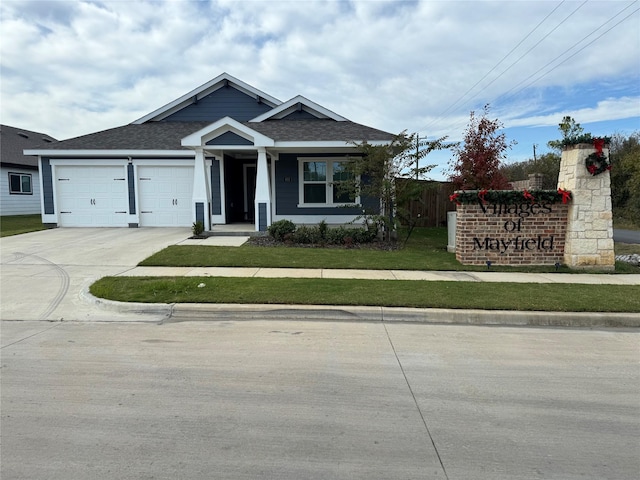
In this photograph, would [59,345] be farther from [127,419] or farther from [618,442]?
[618,442]

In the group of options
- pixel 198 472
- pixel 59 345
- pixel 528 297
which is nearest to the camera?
pixel 198 472

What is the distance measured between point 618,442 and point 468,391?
3.88 feet

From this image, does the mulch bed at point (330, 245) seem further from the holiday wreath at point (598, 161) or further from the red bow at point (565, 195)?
the holiday wreath at point (598, 161)

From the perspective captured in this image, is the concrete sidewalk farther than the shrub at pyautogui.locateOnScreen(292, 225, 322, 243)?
No

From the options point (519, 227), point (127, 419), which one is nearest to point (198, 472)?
point (127, 419)

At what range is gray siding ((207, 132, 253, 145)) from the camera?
13984 mm

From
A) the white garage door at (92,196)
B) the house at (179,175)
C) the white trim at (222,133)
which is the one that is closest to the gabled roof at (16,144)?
the white garage door at (92,196)

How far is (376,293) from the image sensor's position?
730 cm

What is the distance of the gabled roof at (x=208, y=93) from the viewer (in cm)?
1894

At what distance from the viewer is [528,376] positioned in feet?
14.3

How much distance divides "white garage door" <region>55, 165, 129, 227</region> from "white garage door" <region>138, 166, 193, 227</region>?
763mm

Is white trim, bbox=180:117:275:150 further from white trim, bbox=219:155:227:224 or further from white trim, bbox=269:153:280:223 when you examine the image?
white trim, bbox=219:155:227:224

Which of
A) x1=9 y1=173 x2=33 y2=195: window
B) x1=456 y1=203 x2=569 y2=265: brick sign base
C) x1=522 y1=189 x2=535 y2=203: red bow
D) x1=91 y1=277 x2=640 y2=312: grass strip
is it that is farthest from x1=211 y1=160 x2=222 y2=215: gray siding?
x1=9 y1=173 x2=33 y2=195: window

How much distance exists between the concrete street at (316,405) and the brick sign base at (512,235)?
4793 mm
